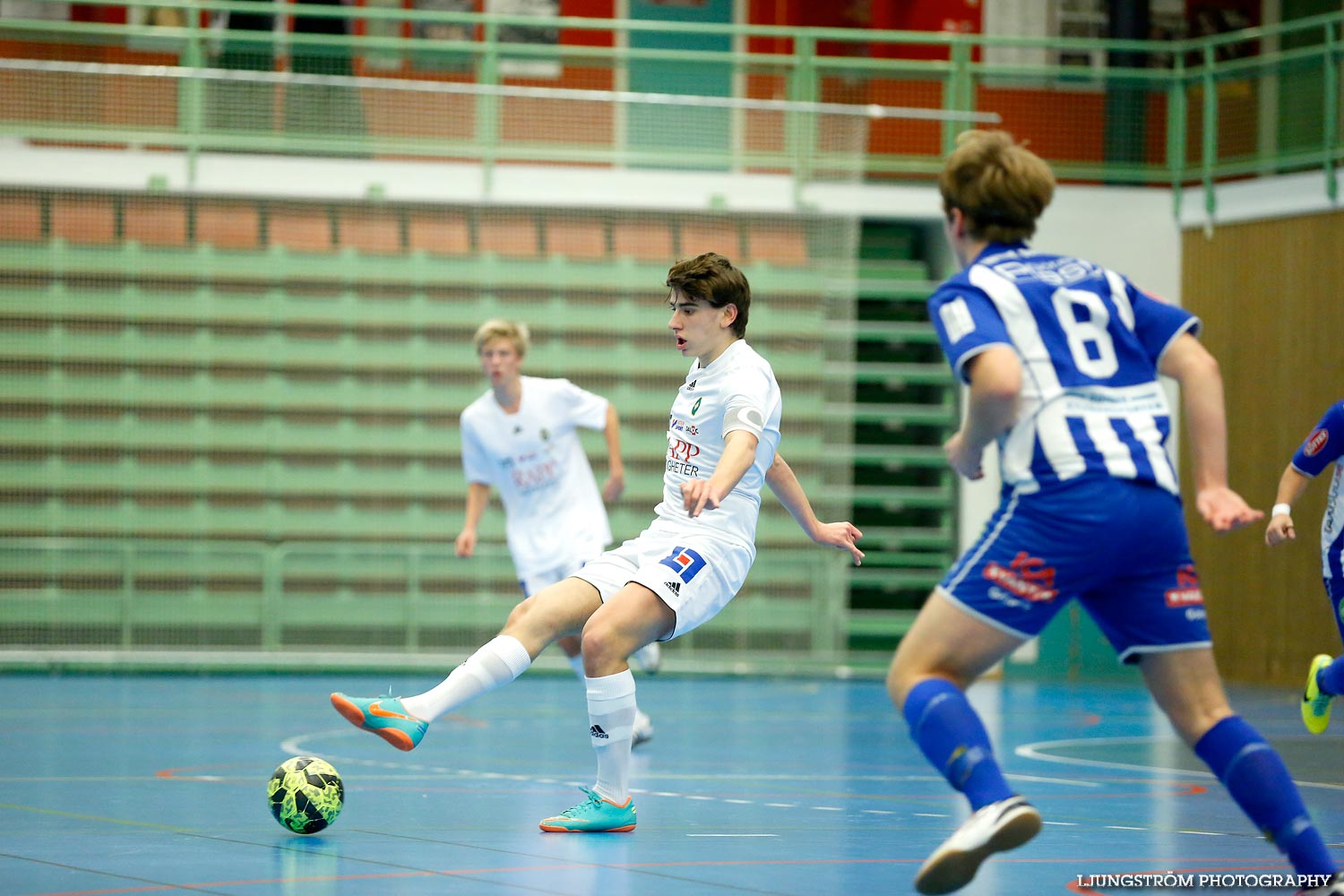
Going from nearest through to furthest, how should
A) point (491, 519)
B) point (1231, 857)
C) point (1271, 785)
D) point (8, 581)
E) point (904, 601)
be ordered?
1. point (1271, 785)
2. point (1231, 857)
3. point (8, 581)
4. point (491, 519)
5. point (904, 601)

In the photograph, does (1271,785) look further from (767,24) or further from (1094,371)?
(767,24)

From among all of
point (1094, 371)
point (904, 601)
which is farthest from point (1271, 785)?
point (904, 601)

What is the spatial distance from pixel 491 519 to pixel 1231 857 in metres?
10.6

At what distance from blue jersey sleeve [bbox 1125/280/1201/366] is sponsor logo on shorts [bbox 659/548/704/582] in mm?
2015

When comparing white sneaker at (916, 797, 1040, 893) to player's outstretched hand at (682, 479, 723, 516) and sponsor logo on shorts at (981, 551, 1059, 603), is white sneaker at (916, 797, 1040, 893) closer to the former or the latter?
sponsor logo on shorts at (981, 551, 1059, 603)

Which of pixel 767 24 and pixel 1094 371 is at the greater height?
pixel 767 24

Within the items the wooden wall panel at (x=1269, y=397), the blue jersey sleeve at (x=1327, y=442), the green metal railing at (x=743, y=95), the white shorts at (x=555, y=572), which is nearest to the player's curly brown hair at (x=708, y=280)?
the blue jersey sleeve at (x=1327, y=442)

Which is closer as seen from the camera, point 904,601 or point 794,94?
point 794,94

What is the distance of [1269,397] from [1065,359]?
12.0 m

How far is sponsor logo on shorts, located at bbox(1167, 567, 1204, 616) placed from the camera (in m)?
4.09

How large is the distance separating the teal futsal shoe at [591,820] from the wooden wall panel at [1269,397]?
403 inches

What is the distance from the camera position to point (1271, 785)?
401cm

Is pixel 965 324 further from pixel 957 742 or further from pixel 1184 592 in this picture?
pixel 957 742

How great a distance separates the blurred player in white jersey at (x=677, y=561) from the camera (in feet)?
18.6
